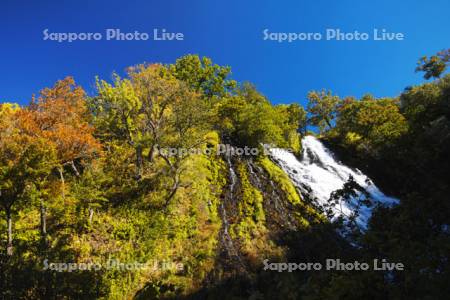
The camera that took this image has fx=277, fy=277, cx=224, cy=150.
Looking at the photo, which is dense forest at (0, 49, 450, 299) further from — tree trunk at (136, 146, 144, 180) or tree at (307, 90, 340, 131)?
tree at (307, 90, 340, 131)

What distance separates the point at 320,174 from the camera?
1083 inches

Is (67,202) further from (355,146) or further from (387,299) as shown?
(355,146)

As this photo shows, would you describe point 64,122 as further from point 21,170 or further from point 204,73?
point 204,73

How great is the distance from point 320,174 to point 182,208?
15.9 metres

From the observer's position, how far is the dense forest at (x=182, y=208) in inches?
195

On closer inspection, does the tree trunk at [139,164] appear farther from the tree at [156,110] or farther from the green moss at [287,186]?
the green moss at [287,186]

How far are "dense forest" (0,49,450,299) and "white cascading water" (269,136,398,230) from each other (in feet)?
5.33

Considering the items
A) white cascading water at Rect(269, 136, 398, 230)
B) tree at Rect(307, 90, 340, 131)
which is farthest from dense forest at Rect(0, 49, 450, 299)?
tree at Rect(307, 90, 340, 131)

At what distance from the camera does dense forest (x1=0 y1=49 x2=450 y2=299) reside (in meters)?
4.96

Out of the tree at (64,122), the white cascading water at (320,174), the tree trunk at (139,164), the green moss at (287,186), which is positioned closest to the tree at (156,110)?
the tree trunk at (139,164)

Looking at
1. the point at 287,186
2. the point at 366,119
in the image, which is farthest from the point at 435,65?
the point at 287,186

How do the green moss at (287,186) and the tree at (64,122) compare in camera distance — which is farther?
the green moss at (287,186)

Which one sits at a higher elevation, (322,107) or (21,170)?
(322,107)

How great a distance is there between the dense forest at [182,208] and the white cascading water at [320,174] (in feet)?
5.33
